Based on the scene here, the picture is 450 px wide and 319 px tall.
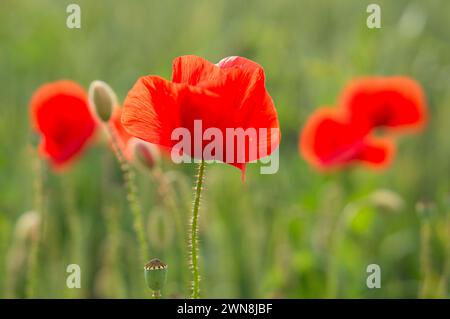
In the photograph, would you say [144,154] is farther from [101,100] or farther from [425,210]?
[425,210]

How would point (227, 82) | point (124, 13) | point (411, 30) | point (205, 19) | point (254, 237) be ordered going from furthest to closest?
point (124, 13)
point (205, 19)
point (411, 30)
point (254, 237)
point (227, 82)

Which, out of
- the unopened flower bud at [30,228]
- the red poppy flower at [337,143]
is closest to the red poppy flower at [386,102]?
the red poppy flower at [337,143]

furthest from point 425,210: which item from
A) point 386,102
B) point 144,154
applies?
point 386,102

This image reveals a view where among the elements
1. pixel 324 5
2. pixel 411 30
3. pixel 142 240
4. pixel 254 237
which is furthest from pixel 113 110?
pixel 324 5

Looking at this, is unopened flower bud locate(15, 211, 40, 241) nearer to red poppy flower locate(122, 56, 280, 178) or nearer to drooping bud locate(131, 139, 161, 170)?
drooping bud locate(131, 139, 161, 170)

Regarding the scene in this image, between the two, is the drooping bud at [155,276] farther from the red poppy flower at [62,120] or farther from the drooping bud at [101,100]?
the red poppy flower at [62,120]

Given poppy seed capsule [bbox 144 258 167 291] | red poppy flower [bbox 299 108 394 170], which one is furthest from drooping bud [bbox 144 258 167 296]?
red poppy flower [bbox 299 108 394 170]
